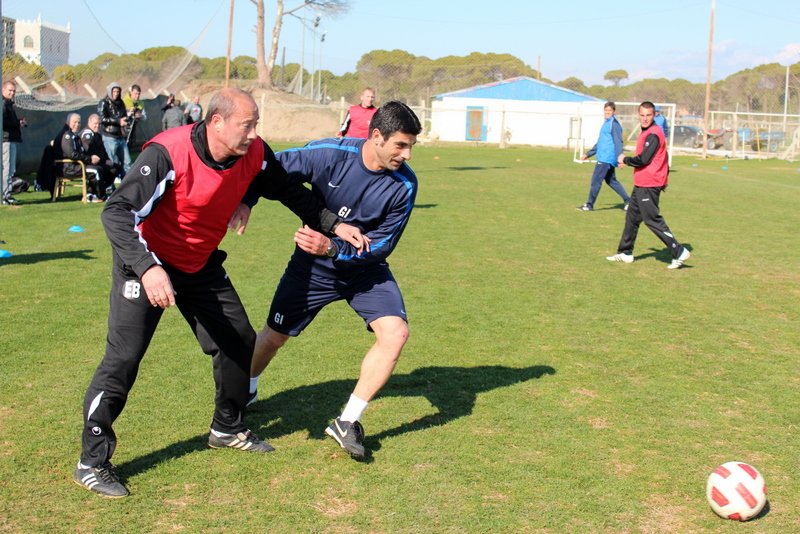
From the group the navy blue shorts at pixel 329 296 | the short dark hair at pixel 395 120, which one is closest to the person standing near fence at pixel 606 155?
the navy blue shorts at pixel 329 296

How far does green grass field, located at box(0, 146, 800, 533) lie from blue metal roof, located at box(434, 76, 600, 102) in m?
50.3

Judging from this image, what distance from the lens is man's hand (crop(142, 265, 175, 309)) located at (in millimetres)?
3992

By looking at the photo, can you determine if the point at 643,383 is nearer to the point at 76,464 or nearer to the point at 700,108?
the point at 76,464

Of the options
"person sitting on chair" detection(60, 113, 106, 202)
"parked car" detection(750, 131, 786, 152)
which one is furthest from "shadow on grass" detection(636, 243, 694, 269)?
"parked car" detection(750, 131, 786, 152)

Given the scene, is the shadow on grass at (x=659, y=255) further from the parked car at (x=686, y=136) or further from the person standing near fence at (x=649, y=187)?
the parked car at (x=686, y=136)

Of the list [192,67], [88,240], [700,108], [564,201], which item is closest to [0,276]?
[88,240]

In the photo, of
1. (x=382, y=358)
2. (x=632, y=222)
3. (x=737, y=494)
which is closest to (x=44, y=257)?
(x=382, y=358)

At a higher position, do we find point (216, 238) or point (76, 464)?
point (216, 238)

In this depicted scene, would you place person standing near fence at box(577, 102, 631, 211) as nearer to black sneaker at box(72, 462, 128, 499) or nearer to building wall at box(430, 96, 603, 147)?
black sneaker at box(72, 462, 128, 499)

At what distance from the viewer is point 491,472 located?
4.77m

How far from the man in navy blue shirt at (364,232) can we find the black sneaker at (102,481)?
1170mm

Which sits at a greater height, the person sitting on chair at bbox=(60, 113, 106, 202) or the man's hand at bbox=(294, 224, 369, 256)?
the person sitting on chair at bbox=(60, 113, 106, 202)

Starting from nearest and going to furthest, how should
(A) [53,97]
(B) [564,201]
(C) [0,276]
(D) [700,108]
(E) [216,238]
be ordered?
(E) [216,238] → (C) [0,276] → (B) [564,201] → (A) [53,97] → (D) [700,108]

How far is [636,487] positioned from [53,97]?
70.1 ft
